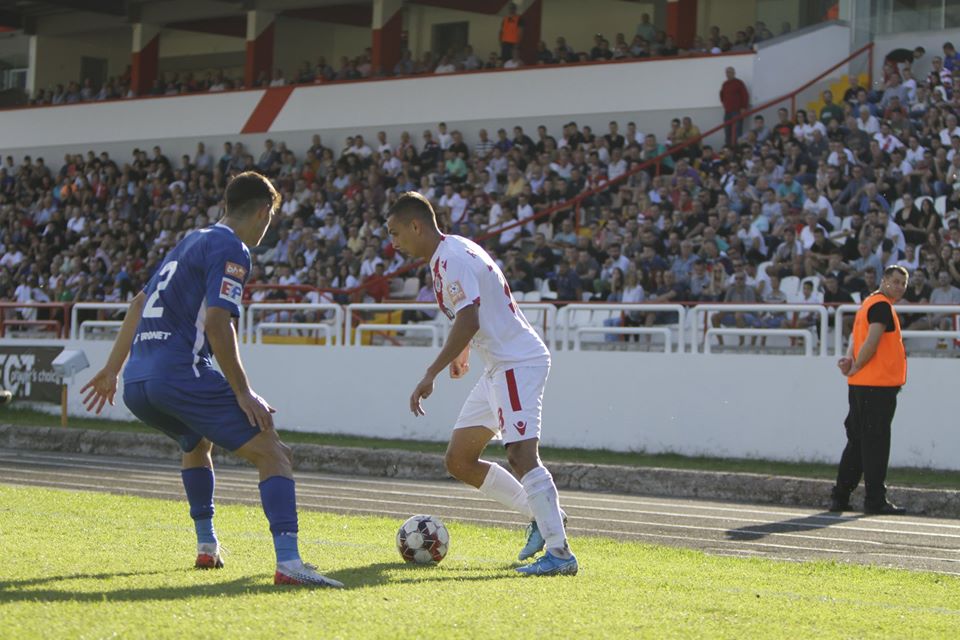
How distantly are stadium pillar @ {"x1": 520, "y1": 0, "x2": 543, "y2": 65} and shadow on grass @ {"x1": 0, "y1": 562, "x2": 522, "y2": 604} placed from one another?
2453cm

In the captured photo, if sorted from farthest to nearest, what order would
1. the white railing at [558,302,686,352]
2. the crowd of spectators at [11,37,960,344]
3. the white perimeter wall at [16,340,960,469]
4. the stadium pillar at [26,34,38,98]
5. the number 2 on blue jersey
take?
1. the stadium pillar at [26,34,38,98]
2. the crowd of spectators at [11,37,960,344]
3. the white railing at [558,302,686,352]
4. the white perimeter wall at [16,340,960,469]
5. the number 2 on blue jersey

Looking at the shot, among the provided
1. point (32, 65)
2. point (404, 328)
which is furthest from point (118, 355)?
point (32, 65)

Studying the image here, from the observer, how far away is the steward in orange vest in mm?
12164

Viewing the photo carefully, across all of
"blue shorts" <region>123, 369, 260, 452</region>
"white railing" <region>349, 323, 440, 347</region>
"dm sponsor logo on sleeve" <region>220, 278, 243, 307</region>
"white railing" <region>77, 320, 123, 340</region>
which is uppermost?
"dm sponsor logo on sleeve" <region>220, 278, 243, 307</region>

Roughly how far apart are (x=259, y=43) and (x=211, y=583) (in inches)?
1204

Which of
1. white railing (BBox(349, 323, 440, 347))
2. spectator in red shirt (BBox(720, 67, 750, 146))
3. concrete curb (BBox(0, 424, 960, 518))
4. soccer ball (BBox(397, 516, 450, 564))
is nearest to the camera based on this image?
soccer ball (BBox(397, 516, 450, 564))

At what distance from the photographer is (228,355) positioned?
6.57m

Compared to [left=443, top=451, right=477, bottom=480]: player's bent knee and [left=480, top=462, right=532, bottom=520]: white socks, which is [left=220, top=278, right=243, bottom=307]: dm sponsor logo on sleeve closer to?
[left=443, top=451, right=477, bottom=480]: player's bent knee

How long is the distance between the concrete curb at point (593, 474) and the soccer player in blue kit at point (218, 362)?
7950 millimetres

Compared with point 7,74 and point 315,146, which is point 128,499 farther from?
point 7,74

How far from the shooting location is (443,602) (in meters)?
6.23

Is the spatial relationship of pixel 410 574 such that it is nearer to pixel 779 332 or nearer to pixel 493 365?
pixel 493 365

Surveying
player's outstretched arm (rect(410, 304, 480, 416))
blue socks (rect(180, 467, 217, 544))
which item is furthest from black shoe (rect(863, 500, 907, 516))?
blue socks (rect(180, 467, 217, 544))

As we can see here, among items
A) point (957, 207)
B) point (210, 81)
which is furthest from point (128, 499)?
Result: point (210, 81)
